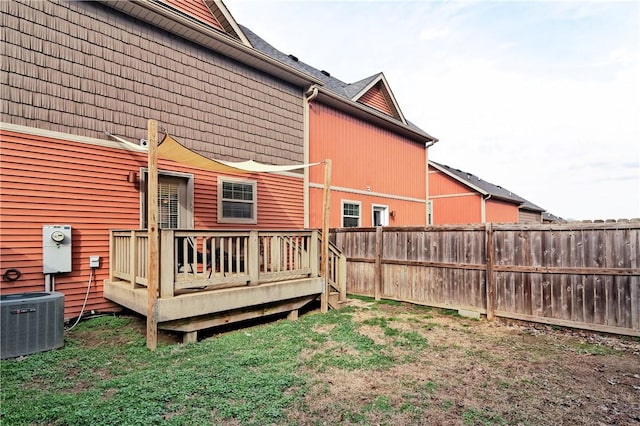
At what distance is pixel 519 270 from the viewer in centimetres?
573

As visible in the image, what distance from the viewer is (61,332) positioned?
14.0 ft

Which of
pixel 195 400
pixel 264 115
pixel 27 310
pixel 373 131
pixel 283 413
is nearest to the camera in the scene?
pixel 283 413

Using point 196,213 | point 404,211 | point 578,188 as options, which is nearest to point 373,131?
point 404,211

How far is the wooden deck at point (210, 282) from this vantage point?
432 centimetres

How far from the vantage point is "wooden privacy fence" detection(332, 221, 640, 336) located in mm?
4926

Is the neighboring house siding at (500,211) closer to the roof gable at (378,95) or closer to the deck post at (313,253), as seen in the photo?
the roof gable at (378,95)

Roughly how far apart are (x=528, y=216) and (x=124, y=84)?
91.7ft

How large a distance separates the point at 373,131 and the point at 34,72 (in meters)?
9.56

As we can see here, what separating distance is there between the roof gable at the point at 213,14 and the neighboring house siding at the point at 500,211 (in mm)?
15223

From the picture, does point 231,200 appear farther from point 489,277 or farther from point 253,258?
point 489,277

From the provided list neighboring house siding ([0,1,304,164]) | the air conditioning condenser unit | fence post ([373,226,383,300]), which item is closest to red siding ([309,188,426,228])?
neighboring house siding ([0,1,304,164])

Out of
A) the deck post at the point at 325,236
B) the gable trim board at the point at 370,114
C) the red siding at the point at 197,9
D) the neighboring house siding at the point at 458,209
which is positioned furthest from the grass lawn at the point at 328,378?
the neighboring house siding at the point at 458,209

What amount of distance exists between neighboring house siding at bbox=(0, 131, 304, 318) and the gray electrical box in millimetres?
88

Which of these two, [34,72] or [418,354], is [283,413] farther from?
[34,72]
